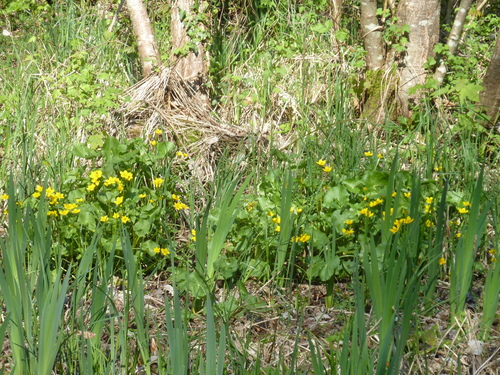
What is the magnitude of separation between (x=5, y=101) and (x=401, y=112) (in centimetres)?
273

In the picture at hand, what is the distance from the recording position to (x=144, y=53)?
462cm

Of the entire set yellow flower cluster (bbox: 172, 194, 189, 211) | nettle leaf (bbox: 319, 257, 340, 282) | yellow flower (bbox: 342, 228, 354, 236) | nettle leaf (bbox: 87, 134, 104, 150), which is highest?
nettle leaf (bbox: 87, 134, 104, 150)

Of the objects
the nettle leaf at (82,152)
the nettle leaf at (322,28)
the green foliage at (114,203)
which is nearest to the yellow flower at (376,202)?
the green foliage at (114,203)

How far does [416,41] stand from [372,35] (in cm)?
32

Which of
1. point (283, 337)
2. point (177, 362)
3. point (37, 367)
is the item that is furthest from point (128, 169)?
point (177, 362)

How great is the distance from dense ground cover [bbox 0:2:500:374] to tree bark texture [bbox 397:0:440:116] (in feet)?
0.89

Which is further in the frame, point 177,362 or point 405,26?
point 405,26

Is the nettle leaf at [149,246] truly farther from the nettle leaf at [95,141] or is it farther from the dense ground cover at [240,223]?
the nettle leaf at [95,141]

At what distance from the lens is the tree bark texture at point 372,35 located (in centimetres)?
469

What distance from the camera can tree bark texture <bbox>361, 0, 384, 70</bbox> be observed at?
4.69 meters

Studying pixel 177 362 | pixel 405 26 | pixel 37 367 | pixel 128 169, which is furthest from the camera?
pixel 405 26

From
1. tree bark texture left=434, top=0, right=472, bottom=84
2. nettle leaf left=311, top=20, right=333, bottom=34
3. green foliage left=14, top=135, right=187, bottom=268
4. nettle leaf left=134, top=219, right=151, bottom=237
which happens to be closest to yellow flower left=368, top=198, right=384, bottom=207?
green foliage left=14, top=135, right=187, bottom=268

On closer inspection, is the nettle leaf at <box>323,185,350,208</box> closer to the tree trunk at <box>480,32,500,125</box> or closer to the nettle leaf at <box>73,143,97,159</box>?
the nettle leaf at <box>73,143,97,159</box>

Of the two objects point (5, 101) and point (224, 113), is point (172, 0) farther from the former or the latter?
point (5, 101)
